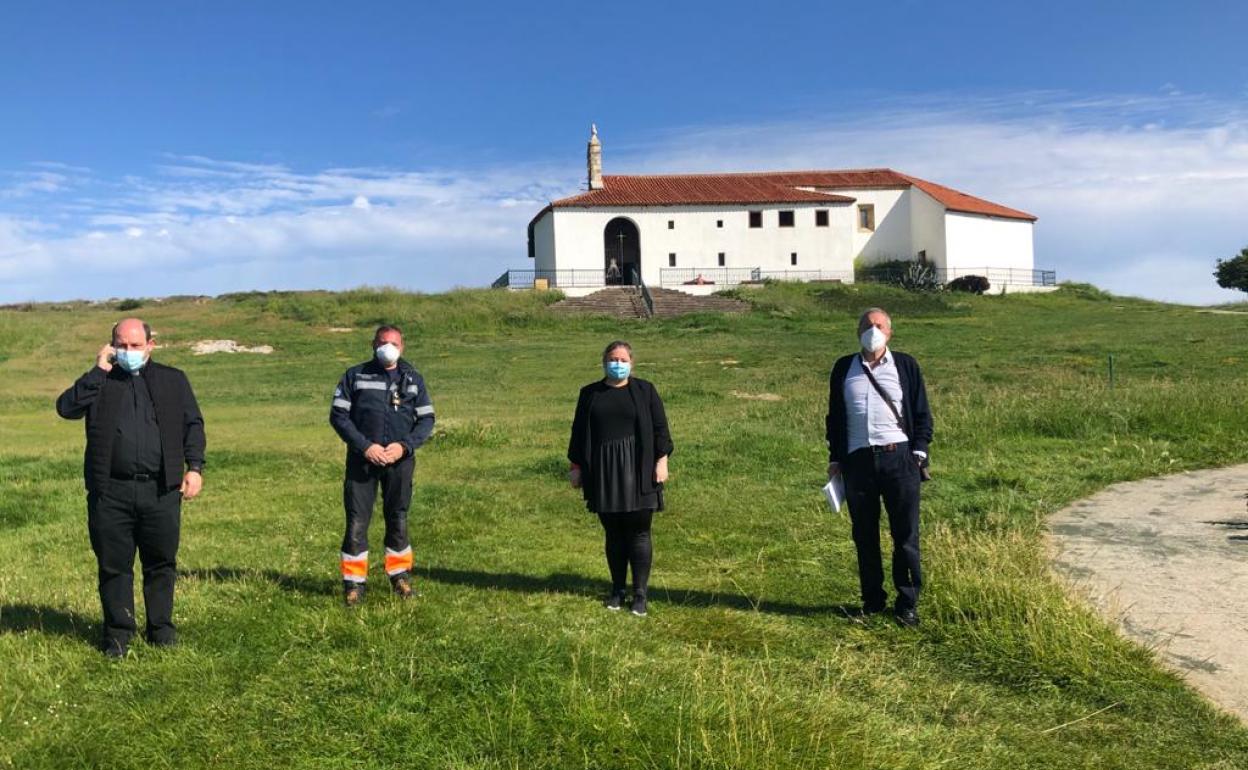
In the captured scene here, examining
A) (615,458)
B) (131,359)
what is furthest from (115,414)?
(615,458)

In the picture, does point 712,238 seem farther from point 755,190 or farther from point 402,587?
point 402,587

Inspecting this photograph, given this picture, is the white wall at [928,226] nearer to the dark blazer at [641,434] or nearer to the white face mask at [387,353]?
the dark blazer at [641,434]

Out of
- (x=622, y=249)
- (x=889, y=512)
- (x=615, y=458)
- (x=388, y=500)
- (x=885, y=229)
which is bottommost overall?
(x=889, y=512)

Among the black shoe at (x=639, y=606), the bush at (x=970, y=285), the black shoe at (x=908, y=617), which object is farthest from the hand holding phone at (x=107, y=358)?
the bush at (x=970, y=285)

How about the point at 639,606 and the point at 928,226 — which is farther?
the point at 928,226

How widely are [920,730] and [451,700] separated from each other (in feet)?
6.67

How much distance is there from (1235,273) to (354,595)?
2664 inches

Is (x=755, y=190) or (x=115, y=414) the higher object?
(x=755, y=190)

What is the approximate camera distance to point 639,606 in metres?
6.15

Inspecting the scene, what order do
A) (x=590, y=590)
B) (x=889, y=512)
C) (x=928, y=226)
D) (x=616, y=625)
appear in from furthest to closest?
1. (x=928, y=226)
2. (x=590, y=590)
3. (x=889, y=512)
4. (x=616, y=625)

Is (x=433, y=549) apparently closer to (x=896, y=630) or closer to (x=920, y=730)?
(x=896, y=630)

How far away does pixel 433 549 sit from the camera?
8.05 metres

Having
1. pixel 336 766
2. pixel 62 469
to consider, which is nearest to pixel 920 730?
pixel 336 766

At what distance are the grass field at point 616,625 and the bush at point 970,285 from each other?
1389 inches
